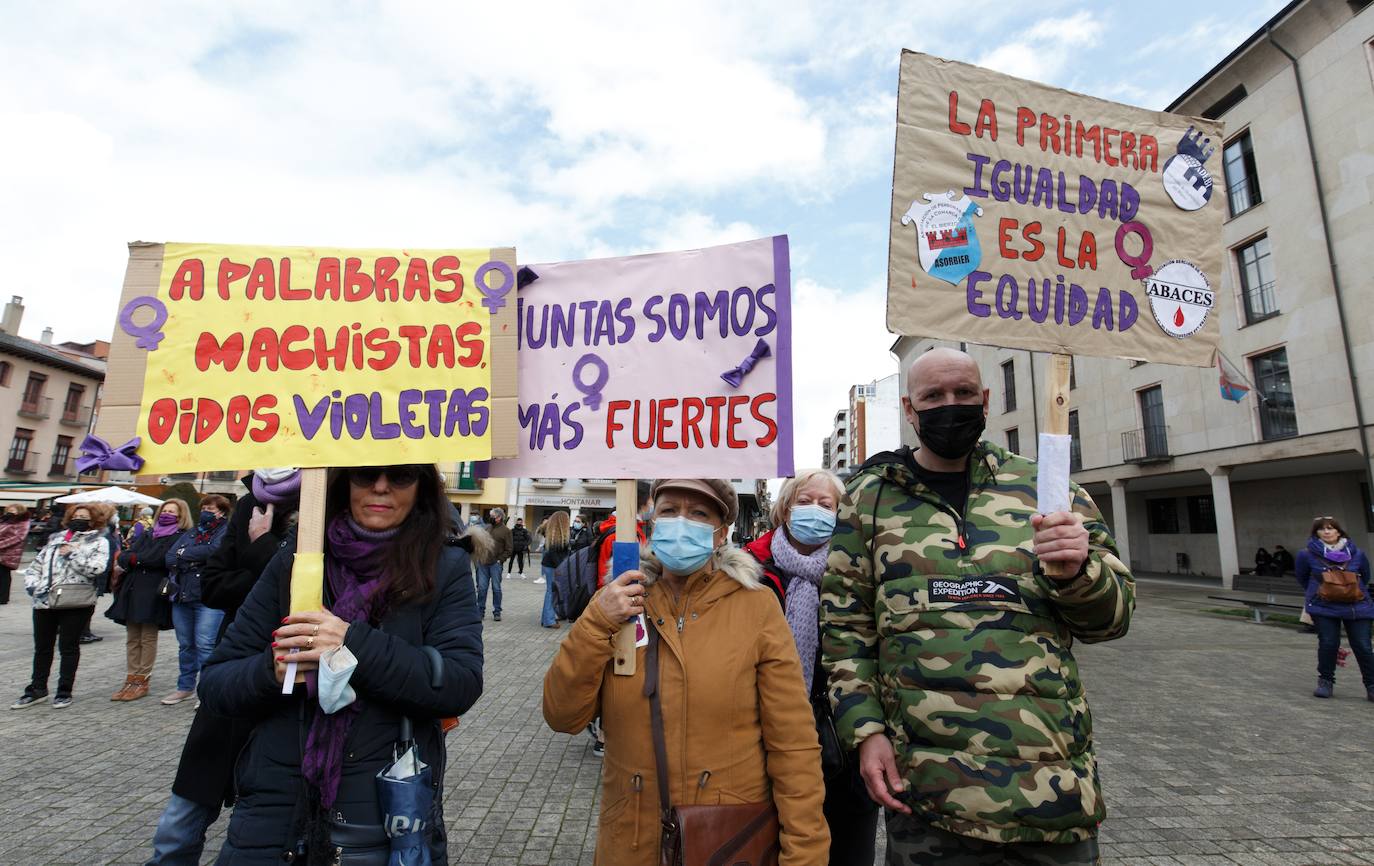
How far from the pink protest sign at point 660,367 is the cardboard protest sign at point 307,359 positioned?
220 mm

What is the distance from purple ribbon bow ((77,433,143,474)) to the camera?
2.01 meters

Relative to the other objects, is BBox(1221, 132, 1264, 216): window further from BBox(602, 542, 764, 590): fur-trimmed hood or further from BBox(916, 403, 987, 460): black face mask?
BBox(602, 542, 764, 590): fur-trimmed hood

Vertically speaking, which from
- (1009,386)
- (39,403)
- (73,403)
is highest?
(1009,386)

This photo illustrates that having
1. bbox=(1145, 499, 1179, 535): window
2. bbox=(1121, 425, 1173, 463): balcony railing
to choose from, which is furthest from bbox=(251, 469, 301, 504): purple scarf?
bbox=(1145, 499, 1179, 535): window

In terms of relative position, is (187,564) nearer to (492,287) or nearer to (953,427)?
(492,287)

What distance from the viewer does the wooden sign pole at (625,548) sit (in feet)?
6.86

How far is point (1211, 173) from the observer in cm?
241

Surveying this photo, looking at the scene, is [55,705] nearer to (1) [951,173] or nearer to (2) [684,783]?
(2) [684,783]

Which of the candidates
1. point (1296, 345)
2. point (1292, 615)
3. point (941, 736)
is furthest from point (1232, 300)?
point (941, 736)

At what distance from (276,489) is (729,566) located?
2.10 meters

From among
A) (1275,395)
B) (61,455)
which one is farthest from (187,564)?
(61,455)

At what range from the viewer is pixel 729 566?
2248 millimetres

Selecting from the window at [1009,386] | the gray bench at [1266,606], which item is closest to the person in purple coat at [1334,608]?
the gray bench at [1266,606]

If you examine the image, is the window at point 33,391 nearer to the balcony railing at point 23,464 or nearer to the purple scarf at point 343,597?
the balcony railing at point 23,464
